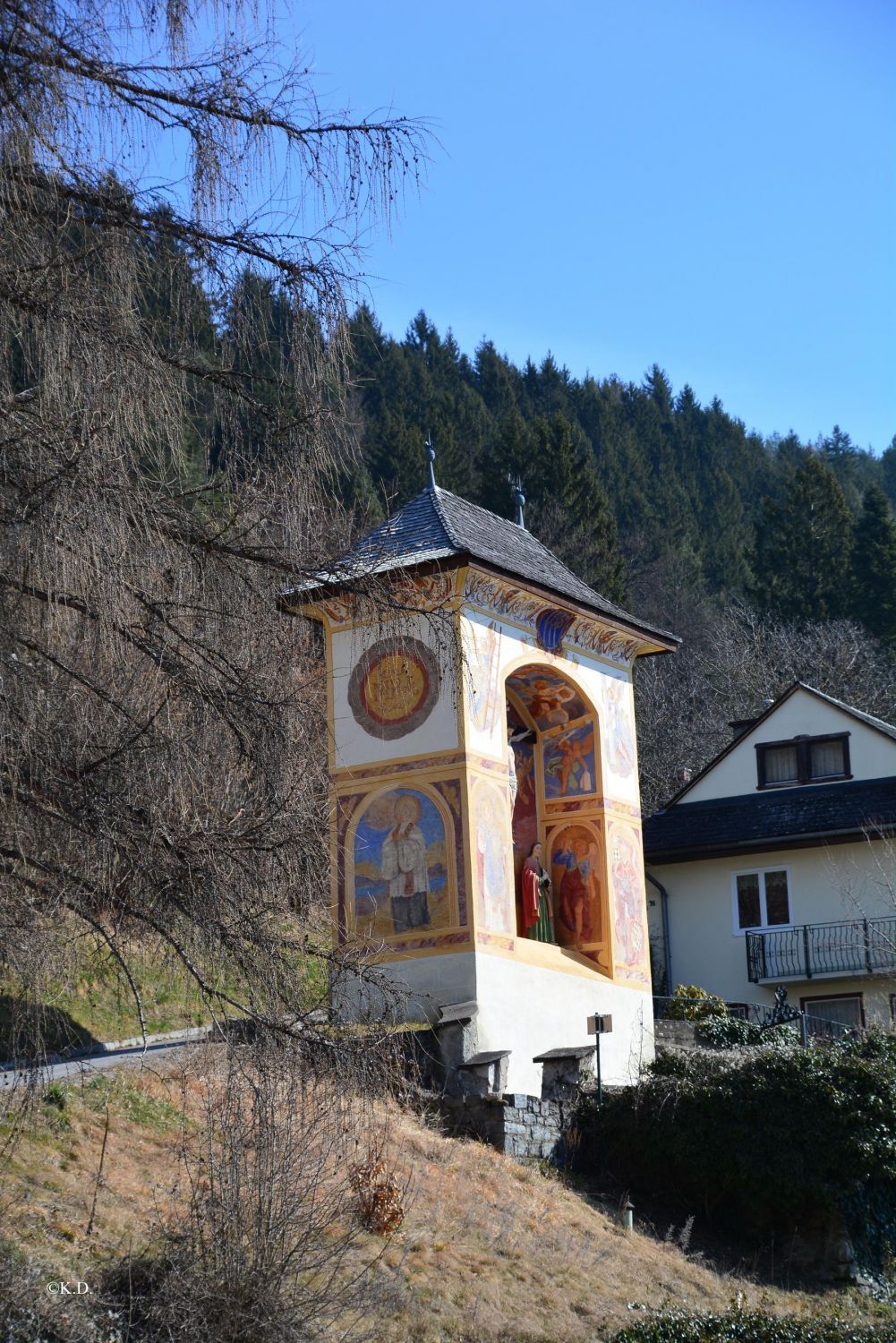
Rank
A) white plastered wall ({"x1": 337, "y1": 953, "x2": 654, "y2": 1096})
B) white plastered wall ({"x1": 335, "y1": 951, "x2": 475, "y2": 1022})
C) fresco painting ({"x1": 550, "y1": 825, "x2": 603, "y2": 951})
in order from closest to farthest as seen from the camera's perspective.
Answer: white plastered wall ({"x1": 335, "y1": 951, "x2": 475, "y2": 1022}) < white plastered wall ({"x1": 337, "y1": 953, "x2": 654, "y2": 1096}) < fresco painting ({"x1": 550, "y1": 825, "x2": 603, "y2": 951})

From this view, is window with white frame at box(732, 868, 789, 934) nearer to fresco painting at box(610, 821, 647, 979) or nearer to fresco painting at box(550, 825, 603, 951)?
fresco painting at box(610, 821, 647, 979)

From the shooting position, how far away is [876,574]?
54.2 meters

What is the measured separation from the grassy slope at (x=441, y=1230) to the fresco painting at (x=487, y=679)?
502cm

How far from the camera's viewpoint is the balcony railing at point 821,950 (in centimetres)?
2875

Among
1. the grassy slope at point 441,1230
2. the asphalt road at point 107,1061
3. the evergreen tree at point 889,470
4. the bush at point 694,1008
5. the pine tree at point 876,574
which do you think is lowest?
the grassy slope at point 441,1230

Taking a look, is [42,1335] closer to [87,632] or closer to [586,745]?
[87,632]

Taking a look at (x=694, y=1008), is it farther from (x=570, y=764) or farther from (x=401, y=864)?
(x=401, y=864)

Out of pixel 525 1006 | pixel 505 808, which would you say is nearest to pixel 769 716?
pixel 505 808

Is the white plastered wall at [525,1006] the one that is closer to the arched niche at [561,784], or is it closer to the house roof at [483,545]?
the arched niche at [561,784]

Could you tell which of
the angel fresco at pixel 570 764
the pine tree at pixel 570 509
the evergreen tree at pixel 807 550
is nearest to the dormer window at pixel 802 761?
the angel fresco at pixel 570 764

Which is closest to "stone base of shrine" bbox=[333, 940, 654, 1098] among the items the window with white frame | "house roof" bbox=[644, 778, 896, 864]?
"house roof" bbox=[644, 778, 896, 864]

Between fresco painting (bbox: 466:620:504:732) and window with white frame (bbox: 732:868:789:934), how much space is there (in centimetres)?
1232

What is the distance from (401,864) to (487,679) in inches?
90.8

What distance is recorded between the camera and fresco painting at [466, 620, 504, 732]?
19625mm
